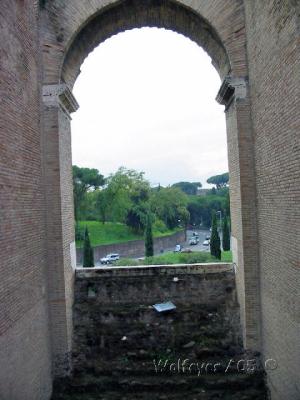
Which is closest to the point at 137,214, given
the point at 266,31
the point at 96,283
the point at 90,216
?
the point at 90,216

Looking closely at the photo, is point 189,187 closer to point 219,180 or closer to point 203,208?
point 219,180

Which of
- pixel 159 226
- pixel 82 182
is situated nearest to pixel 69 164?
pixel 82 182

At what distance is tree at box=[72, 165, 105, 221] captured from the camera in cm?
3434

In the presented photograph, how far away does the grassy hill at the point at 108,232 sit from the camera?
35.2m

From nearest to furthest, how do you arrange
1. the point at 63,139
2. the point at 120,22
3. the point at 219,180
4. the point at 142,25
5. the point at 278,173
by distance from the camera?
the point at 278,173 → the point at 63,139 → the point at 120,22 → the point at 142,25 → the point at 219,180

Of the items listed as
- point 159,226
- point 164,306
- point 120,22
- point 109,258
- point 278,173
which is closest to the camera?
point 278,173

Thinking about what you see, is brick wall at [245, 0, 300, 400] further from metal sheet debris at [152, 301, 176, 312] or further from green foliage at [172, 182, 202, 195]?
green foliage at [172, 182, 202, 195]

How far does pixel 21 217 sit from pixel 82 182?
1180 inches

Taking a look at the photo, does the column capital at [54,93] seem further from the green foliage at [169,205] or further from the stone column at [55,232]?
the green foliage at [169,205]

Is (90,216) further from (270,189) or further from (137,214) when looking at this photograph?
(270,189)

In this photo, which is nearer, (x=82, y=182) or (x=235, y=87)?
(x=235, y=87)

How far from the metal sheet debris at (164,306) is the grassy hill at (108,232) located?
86.7ft

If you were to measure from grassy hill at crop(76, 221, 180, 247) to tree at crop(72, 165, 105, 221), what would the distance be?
7.23ft

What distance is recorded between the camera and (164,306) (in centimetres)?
765
